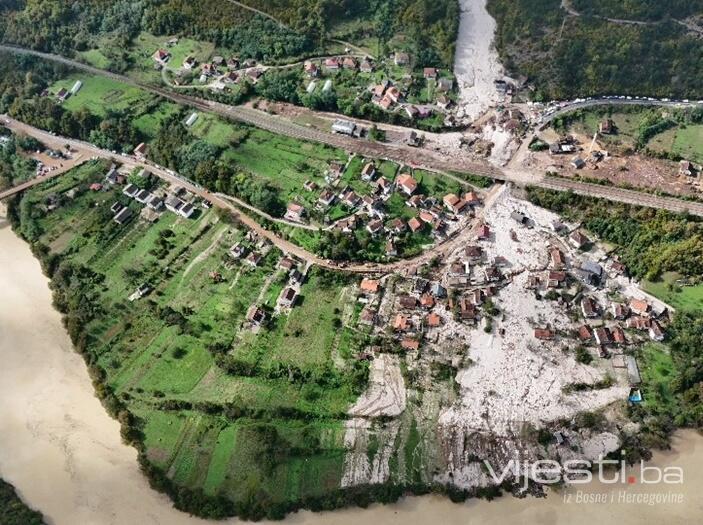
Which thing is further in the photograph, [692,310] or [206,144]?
[206,144]

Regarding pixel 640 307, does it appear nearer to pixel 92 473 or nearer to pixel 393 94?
pixel 393 94

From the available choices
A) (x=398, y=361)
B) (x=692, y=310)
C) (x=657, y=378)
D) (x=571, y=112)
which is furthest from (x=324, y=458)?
(x=571, y=112)

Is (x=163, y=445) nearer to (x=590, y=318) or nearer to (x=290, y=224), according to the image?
(x=290, y=224)

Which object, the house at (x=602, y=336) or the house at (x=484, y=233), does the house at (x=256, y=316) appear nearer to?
the house at (x=484, y=233)

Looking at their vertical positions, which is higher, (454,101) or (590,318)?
(454,101)

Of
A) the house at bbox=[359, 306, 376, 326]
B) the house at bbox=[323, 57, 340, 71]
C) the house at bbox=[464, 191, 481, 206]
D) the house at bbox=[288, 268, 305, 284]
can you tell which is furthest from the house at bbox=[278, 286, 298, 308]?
the house at bbox=[323, 57, 340, 71]

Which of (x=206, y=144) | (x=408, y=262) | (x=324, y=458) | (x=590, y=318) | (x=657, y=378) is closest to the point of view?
(x=324, y=458)
